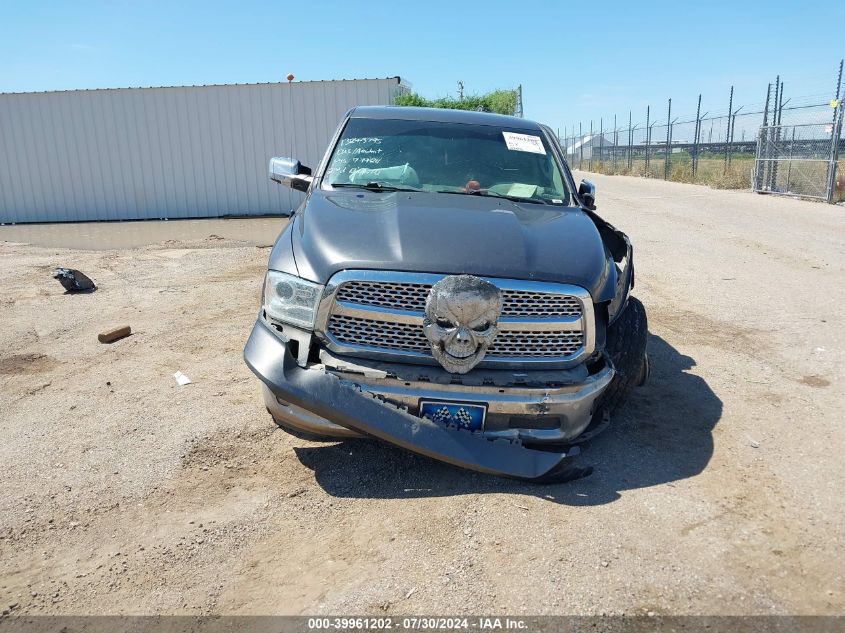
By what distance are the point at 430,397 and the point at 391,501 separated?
21.6 inches

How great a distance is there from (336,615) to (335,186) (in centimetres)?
279

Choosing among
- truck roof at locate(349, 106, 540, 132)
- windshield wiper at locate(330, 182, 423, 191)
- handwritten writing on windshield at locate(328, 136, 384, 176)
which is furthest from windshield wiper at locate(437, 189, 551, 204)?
truck roof at locate(349, 106, 540, 132)

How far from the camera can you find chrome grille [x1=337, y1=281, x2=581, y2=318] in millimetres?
3232

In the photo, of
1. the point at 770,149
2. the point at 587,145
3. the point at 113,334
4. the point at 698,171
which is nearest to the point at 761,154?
the point at 770,149

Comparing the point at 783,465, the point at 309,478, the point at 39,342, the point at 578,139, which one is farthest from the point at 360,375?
the point at 578,139

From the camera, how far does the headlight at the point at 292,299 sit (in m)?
3.30

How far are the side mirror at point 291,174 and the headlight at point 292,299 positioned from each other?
1.68 meters

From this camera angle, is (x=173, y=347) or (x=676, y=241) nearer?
(x=173, y=347)

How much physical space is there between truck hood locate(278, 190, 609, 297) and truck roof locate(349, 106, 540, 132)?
132 centimetres

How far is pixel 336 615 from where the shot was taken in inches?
98.0

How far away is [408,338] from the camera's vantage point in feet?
10.7

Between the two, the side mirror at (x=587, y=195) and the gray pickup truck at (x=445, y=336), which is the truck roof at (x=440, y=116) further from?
the gray pickup truck at (x=445, y=336)

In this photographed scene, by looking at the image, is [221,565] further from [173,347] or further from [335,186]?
[173,347]

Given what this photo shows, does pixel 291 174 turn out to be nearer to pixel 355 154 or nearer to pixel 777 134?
pixel 355 154
